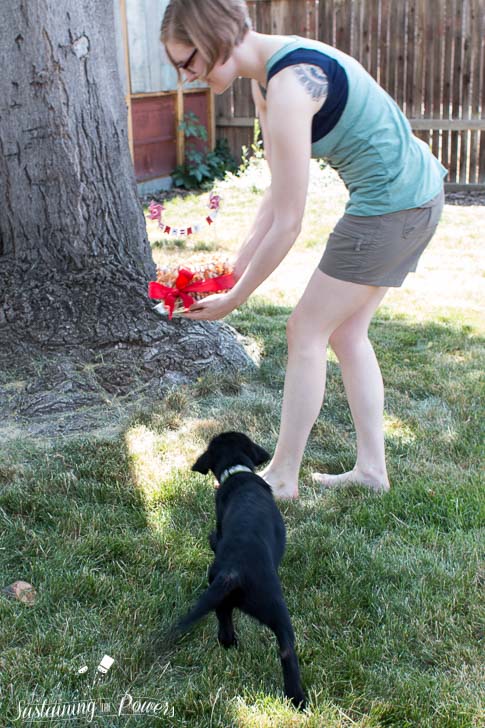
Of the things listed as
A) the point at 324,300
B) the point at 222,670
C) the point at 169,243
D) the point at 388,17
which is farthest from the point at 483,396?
the point at 388,17

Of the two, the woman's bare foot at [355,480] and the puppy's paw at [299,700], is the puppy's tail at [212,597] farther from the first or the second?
the woman's bare foot at [355,480]

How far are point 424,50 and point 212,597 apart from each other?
10476 mm

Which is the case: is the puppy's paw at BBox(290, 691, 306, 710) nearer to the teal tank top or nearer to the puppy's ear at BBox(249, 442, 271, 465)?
the puppy's ear at BBox(249, 442, 271, 465)

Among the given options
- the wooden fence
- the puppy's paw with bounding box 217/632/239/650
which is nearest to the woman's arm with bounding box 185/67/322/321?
the puppy's paw with bounding box 217/632/239/650

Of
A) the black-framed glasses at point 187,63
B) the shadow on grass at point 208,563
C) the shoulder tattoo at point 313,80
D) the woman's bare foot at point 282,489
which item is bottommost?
the shadow on grass at point 208,563

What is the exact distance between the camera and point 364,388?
307 centimetres

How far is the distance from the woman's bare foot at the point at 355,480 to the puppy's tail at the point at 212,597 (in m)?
1.28

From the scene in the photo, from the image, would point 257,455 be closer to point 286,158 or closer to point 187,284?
point 187,284

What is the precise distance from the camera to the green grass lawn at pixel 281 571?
2.04 m

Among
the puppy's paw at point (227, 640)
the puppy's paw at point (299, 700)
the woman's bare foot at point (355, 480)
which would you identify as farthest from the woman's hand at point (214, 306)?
the puppy's paw at point (299, 700)

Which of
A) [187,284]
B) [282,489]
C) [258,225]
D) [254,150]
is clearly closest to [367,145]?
[258,225]

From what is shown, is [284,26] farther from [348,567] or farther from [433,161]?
[348,567]

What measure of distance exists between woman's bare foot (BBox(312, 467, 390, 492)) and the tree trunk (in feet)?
3.95

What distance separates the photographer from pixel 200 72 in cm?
246
